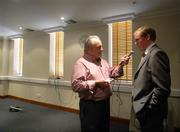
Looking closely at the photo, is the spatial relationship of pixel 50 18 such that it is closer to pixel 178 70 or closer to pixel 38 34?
pixel 38 34

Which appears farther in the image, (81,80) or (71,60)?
(71,60)

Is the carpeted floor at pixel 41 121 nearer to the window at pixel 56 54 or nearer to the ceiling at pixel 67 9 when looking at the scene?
the window at pixel 56 54

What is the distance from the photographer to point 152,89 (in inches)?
50.9

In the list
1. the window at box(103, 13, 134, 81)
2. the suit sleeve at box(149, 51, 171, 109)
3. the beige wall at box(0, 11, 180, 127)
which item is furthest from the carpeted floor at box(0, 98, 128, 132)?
the suit sleeve at box(149, 51, 171, 109)

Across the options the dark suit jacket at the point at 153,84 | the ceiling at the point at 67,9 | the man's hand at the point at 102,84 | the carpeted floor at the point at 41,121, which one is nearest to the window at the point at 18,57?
the ceiling at the point at 67,9

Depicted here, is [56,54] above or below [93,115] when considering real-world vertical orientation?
above

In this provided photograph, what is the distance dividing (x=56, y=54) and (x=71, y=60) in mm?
710

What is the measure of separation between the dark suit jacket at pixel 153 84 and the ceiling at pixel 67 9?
1.92 m

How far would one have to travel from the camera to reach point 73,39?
4469 mm

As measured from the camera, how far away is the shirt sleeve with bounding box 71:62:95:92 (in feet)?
4.78

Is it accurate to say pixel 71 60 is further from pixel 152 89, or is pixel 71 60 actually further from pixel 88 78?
pixel 152 89

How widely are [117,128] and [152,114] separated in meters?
2.19

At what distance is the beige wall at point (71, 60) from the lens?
3.09m

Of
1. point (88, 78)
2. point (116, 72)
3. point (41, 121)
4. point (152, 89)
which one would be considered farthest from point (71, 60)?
point (152, 89)
